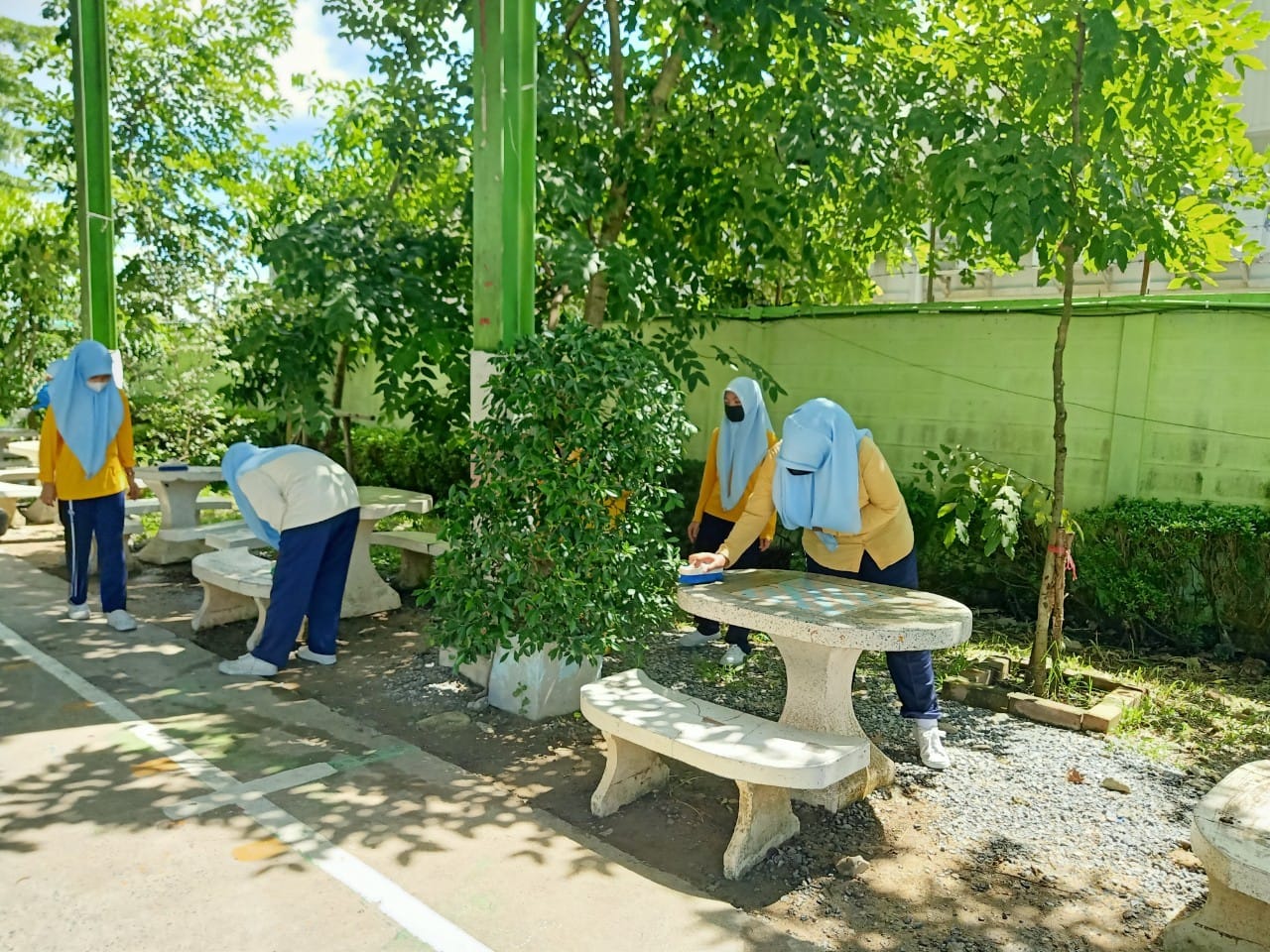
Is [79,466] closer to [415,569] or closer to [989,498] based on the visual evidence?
[415,569]

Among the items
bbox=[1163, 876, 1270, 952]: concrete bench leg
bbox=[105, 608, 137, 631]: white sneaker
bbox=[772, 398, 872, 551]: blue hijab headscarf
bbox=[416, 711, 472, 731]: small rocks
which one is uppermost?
bbox=[772, 398, 872, 551]: blue hijab headscarf

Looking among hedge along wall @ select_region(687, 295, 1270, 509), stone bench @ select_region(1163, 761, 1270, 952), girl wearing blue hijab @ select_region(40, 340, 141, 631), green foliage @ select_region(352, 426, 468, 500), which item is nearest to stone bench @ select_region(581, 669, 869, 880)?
stone bench @ select_region(1163, 761, 1270, 952)

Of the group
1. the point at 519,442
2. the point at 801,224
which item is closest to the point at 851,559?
the point at 519,442

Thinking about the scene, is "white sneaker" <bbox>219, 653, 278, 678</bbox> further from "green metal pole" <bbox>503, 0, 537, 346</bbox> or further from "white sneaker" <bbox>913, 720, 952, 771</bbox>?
"white sneaker" <bbox>913, 720, 952, 771</bbox>

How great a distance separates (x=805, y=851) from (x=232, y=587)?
3749 mm

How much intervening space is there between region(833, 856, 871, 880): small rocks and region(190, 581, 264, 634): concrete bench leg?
159 inches

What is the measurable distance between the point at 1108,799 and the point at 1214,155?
356cm

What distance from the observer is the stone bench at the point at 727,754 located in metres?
3.11

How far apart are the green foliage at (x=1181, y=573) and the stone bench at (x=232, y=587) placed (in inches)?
199

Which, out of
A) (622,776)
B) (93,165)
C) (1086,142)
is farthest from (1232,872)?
(93,165)

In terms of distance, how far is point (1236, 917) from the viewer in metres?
2.74

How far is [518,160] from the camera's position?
488 cm

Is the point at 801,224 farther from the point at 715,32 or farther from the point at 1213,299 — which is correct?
the point at 1213,299

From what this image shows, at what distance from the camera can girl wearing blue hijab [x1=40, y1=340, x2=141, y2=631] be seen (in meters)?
5.66
